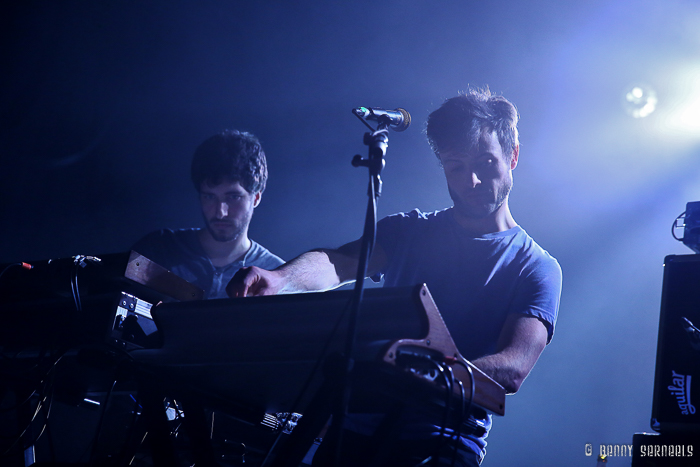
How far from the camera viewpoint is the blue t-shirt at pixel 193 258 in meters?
3.27

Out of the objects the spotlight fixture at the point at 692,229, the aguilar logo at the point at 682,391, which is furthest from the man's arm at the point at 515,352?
the spotlight fixture at the point at 692,229

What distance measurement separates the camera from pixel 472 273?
1.94 metres

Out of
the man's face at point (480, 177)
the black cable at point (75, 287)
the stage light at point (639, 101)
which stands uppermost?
the stage light at point (639, 101)

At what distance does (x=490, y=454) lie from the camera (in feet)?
14.5

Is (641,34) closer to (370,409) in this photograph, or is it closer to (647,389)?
(647,389)

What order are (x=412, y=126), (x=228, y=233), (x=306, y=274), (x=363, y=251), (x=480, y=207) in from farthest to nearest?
(x=412, y=126) → (x=228, y=233) → (x=480, y=207) → (x=306, y=274) → (x=363, y=251)

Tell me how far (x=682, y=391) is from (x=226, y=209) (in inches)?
111

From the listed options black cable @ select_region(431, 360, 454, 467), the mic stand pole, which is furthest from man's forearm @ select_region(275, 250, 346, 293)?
black cable @ select_region(431, 360, 454, 467)

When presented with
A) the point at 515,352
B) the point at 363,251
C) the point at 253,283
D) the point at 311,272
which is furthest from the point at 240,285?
the point at 515,352

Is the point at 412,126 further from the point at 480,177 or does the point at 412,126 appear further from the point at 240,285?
the point at 240,285

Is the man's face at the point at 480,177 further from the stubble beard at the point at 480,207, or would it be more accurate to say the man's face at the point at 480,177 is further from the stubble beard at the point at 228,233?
the stubble beard at the point at 228,233

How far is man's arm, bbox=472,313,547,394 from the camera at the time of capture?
126 cm

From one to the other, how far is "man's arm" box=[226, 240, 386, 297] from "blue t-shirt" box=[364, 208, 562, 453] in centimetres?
12

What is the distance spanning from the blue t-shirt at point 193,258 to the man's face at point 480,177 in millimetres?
1519
